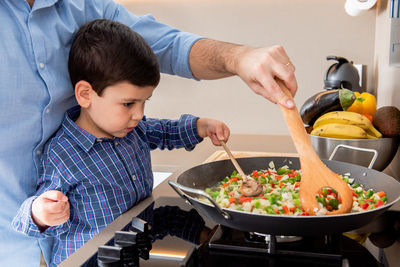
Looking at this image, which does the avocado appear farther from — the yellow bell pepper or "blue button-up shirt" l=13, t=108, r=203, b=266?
"blue button-up shirt" l=13, t=108, r=203, b=266

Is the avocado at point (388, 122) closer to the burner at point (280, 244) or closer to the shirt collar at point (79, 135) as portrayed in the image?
the burner at point (280, 244)

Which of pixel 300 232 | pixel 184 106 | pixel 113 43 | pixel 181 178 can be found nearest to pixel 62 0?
pixel 113 43

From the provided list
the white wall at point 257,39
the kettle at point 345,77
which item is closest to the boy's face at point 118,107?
the kettle at point 345,77

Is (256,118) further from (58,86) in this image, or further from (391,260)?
(391,260)

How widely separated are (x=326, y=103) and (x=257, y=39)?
Result: 1.01m

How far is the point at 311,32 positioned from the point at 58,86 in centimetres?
148

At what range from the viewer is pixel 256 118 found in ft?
7.30

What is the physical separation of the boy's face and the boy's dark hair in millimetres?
16

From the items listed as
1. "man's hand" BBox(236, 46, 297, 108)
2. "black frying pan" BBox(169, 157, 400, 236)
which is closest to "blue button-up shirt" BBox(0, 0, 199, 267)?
"black frying pan" BBox(169, 157, 400, 236)

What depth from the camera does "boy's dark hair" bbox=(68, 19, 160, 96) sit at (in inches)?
39.2

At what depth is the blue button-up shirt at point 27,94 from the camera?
93 centimetres

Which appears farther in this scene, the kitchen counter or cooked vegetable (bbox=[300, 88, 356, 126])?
cooked vegetable (bbox=[300, 88, 356, 126])

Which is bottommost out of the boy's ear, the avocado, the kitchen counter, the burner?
the kitchen counter

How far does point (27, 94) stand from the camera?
0.95 m
